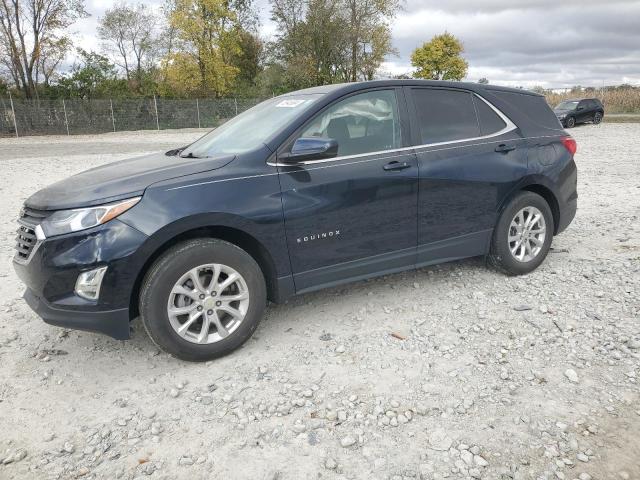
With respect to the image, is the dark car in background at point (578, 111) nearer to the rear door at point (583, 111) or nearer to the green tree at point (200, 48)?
the rear door at point (583, 111)

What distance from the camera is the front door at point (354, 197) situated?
11.5ft

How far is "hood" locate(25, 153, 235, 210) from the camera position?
10.0ft

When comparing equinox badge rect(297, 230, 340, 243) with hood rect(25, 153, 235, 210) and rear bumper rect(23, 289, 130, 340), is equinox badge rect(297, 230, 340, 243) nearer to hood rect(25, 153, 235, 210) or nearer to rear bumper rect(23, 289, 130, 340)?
hood rect(25, 153, 235, 210)

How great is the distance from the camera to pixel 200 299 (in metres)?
3.24

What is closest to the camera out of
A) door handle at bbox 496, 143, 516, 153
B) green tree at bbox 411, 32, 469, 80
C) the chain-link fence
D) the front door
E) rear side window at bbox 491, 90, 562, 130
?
the front door

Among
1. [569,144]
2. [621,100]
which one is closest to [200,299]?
[569,144]

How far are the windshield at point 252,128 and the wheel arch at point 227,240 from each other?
616 mm

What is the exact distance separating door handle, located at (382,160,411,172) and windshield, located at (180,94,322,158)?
742mm

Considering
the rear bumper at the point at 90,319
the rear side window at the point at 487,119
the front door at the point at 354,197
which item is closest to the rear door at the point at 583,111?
the rear side window at the point at 487,119

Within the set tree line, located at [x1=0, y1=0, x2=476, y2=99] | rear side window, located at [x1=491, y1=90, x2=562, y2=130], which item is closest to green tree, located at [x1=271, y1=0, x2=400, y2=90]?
tree line, located at [x1=0, y1=0, x2=476, y2=99]

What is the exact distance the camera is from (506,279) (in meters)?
4.61

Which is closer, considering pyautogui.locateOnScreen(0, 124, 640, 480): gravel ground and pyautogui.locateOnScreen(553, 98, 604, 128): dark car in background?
pyautogui.locateOnScreen(0, 124, 640, 480): gravel ground

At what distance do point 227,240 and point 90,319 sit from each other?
3.24 feet

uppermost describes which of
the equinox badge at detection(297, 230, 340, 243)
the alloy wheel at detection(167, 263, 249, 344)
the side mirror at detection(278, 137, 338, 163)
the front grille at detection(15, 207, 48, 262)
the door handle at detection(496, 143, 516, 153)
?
the side mirror at detection(278, 137, 338, 163)
